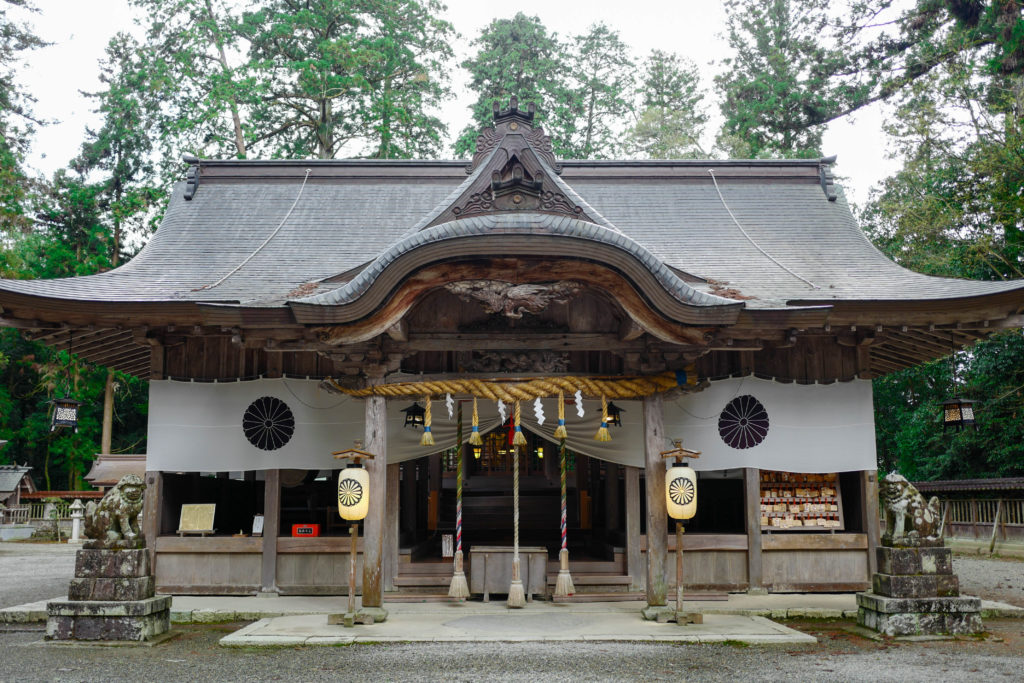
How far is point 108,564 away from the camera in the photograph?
7254 millimetres

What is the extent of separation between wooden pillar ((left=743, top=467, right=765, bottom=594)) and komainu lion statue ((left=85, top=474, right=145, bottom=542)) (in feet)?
22.2

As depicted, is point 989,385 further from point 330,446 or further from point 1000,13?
point 330,446

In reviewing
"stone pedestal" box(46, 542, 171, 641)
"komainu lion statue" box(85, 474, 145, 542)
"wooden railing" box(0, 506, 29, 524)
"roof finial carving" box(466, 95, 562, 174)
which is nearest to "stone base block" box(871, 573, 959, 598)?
"roof finial carving" box(466, 95, 562, 174)

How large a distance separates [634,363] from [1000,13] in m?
15.8

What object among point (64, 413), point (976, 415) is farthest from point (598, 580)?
point (976, 415)

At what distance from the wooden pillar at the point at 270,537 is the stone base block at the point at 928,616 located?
660cm

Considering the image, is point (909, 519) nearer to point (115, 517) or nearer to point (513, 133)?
point (513, 133)

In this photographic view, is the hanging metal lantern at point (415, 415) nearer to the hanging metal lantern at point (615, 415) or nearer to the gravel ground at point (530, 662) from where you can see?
the hanging metal lantern at point (615, 415)

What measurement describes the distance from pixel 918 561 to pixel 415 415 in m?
5.41

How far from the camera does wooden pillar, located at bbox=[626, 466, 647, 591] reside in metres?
9.51

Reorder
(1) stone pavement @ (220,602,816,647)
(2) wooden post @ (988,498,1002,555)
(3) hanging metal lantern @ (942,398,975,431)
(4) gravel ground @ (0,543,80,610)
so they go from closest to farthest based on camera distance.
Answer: (1) stone pavement @ (220,602,816,647) → (4) gravel ground @ (0,543,80,610) → (3) hanging metal lantern @ (942,398,975,431) → (2) wooden post @ (988,498,1002,555)

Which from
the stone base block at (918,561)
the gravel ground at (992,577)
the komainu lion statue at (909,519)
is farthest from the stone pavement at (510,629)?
the gravel ground at (992,577)

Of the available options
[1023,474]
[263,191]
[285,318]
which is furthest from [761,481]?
[1023,474]

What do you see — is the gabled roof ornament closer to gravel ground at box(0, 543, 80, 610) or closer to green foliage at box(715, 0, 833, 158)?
gravel ground at box(0, 543, 80, 610)
